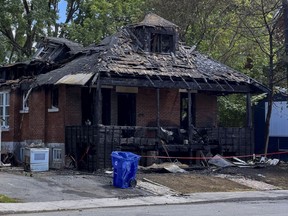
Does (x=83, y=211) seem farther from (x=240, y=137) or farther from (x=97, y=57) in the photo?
(x=240, y=137)

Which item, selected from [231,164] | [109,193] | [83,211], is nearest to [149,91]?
[231,164]

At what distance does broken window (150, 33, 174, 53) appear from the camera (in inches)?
1117

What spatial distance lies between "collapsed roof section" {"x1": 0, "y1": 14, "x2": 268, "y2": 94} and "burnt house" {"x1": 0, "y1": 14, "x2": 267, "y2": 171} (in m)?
0.05

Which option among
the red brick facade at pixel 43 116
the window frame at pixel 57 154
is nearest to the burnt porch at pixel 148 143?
Result: the window frame at pixel 57 154

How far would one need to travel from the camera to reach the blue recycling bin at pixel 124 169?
20547 millimetres

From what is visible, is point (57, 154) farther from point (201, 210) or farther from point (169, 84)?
point (201, 210)

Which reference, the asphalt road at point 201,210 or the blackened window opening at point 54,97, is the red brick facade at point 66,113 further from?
the asphalt road at point 201,210

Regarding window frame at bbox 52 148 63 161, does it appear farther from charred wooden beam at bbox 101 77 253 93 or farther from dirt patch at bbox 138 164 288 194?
dirt patch at bbox 138 164 288 194

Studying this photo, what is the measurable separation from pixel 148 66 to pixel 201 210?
11404mm

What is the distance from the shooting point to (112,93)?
27922 mm

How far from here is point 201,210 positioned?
1620cm

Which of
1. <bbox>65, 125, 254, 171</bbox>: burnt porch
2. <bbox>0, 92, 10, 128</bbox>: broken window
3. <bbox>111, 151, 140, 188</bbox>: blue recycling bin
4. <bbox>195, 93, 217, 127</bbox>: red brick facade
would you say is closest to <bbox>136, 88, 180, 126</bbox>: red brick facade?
<bbox>65, 125, 254, 171</bbox>: burnt porch

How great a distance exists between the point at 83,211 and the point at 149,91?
13.2 metres

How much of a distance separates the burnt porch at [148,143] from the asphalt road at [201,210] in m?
7.67
